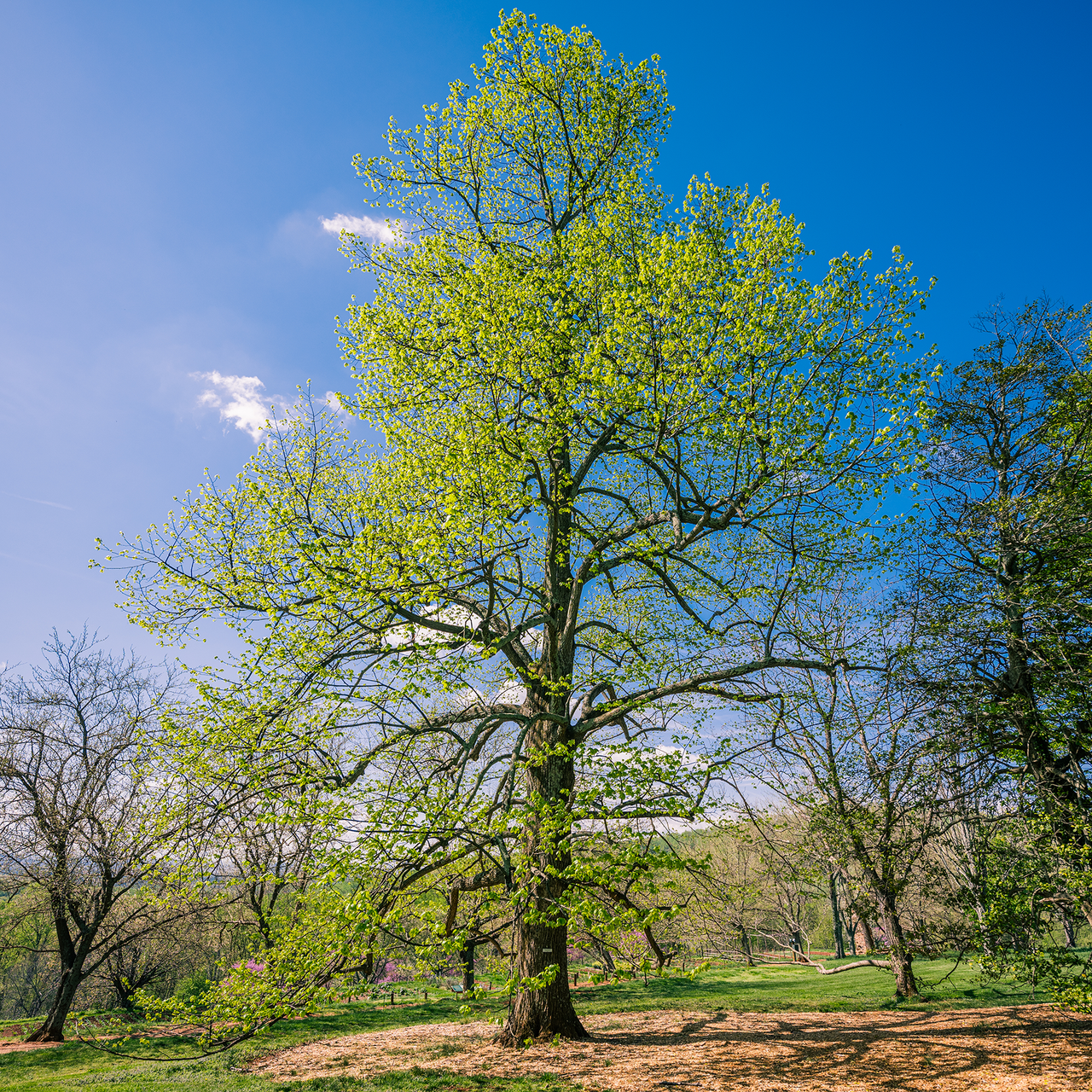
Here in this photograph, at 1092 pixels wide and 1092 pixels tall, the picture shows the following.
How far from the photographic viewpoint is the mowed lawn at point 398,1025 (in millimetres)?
9320

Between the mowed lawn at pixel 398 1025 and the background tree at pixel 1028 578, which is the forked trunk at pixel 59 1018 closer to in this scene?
the mowed lawn at pixel 398 1025

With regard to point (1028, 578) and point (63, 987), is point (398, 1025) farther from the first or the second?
point (1028, 578)

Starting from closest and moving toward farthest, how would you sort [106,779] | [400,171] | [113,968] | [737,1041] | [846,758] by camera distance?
[737,1041]
[400,171]
[846,758]
[106,779]
[113,968]

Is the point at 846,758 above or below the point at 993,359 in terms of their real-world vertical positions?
below

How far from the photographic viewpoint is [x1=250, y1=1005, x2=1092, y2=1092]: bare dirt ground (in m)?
7.91

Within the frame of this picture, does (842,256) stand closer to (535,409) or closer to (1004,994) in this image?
(535,409)

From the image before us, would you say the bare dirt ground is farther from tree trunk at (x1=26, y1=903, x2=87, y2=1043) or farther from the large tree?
tree trunk at (x1=26, y1=903, x2=87, y2=1043)

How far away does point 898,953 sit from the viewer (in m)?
13.8

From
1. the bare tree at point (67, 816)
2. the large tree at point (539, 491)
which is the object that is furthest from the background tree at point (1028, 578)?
the bare tree at point (67, 816)

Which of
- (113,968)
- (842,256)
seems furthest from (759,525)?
(113,968)

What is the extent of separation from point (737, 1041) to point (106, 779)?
776 inches

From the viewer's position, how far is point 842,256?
861 cm

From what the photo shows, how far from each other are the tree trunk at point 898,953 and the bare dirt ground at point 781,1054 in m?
1.38

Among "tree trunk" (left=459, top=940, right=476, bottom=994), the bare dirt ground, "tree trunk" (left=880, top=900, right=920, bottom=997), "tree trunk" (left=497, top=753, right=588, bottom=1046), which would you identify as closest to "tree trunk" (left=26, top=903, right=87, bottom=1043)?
the bare dirt ground
